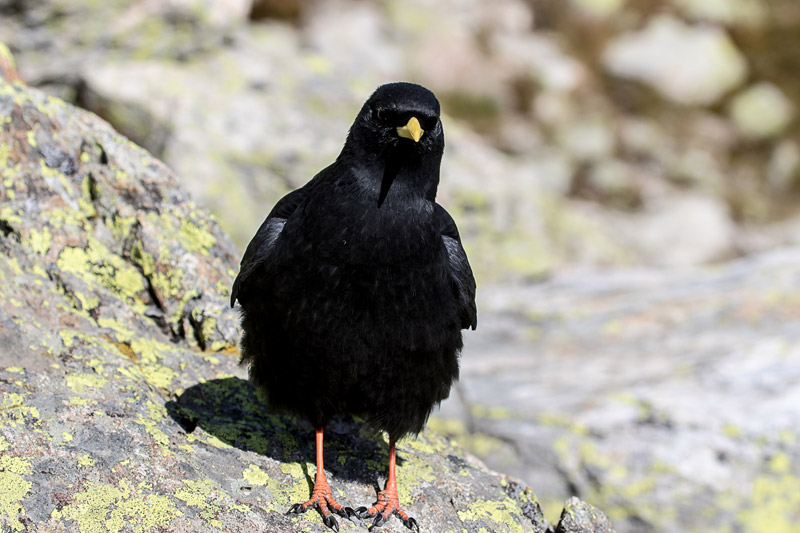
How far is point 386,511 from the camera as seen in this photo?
15.9 ft

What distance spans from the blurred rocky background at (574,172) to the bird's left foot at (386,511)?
322 cm

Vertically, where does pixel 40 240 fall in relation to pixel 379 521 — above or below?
above

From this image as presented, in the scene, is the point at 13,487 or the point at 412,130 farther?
the point at 412,130

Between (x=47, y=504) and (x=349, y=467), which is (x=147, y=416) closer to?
(x=47, y=504)

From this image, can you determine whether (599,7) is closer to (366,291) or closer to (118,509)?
(366,291)

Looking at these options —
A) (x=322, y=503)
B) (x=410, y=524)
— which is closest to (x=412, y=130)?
(x=322, y=503)

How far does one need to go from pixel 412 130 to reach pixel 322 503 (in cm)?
217

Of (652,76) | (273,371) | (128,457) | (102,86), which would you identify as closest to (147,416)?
(128,457)

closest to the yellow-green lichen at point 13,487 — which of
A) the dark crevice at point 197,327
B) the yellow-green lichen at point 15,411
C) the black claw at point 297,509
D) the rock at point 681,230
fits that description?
the yellow-green lichen at point 15,411

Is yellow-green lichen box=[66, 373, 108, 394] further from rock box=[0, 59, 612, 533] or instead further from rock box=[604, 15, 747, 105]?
rock box=[604, 15, 747, 105]

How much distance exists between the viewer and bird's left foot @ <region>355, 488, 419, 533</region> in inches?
190

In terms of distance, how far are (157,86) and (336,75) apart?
2.91 m

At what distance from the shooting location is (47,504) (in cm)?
401

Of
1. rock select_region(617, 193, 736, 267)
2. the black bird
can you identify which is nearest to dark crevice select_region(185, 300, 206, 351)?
the black bird
